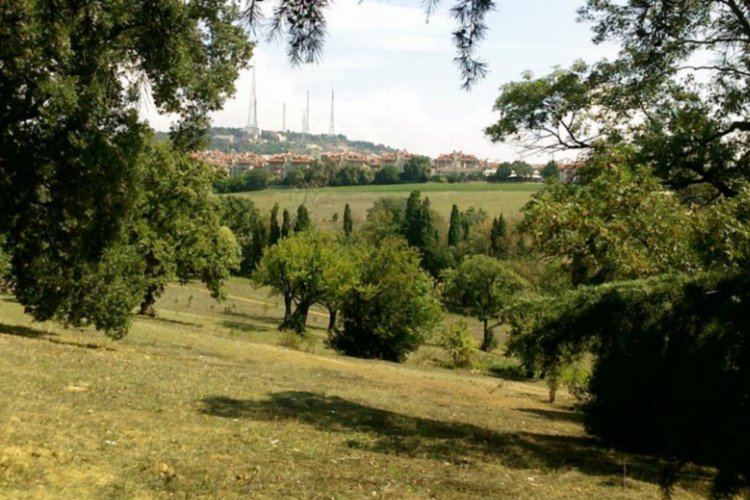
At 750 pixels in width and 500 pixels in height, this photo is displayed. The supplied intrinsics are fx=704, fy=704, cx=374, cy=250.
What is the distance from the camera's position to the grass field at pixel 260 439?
6.50m

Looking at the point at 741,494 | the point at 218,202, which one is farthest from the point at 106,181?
the point at 218,202

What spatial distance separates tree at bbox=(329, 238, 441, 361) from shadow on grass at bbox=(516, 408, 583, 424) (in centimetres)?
1515

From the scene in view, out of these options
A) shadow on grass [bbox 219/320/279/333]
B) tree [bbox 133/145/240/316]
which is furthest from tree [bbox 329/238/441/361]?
shadow on grass [bbox 219/320/279/333]

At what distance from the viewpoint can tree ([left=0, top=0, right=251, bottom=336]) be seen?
544 inches

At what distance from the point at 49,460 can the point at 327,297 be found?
38.0 m

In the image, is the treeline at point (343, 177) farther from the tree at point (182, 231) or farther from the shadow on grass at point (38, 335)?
the shadow on grass at point (38, 335)

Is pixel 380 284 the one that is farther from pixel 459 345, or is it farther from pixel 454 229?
pixel 454 229

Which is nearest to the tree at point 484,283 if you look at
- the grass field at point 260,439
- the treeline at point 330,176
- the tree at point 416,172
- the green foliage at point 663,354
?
the grass field at point 260,439

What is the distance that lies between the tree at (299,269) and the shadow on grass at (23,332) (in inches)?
923

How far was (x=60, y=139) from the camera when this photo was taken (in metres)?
15.5

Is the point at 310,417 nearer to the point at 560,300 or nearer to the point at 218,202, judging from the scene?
the point at 560,300

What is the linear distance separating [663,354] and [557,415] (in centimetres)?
1053

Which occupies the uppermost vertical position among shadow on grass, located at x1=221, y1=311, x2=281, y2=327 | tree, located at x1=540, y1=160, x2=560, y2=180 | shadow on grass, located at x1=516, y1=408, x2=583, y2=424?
tree, located at x1=540, y1=160, x2=560, y2=180

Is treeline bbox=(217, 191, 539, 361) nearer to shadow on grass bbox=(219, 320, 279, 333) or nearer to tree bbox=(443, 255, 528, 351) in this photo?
tree bbox=(443, 255, 528, 351)
